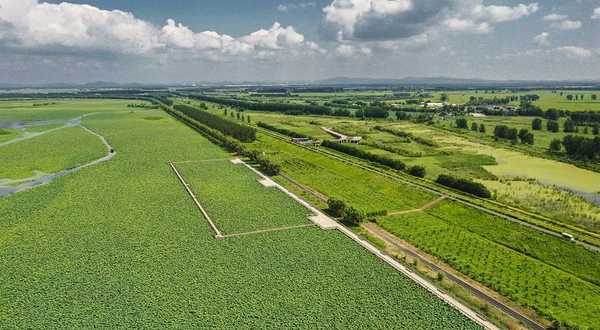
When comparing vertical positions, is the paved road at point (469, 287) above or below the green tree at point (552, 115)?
below

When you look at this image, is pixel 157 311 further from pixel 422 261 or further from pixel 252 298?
pixel 422 261

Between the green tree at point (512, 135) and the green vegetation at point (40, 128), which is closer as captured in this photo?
the green tree at point (512, 135)

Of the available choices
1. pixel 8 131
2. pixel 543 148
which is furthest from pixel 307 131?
pixel 8 131

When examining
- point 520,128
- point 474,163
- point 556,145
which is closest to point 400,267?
point 474,163

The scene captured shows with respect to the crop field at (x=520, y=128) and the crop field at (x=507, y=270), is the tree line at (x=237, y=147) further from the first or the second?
the crop field at (x=520, y=128)

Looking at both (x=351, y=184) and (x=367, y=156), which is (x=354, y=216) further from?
(x=367, y=156)

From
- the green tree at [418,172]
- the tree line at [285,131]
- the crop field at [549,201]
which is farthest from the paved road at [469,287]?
the tree line at [285,131]
